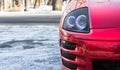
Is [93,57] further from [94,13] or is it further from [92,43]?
[94,13]

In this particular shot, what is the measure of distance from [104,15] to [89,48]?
1.15 ft

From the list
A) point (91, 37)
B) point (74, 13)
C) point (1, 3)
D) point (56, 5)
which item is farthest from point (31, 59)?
point (1, 3)

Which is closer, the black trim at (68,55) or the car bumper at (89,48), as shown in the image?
the car bumper at (89,48)

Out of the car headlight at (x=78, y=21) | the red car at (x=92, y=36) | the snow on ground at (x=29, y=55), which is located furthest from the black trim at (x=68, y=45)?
the snow on ground at (x=29, y=55)

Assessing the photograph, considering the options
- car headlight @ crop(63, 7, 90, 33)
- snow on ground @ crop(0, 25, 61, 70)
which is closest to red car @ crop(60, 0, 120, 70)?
car headlight @ crop(63, 7, 90, 33)

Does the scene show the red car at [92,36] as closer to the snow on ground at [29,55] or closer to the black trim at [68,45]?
the black trim at [68,45]

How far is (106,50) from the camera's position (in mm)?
2553

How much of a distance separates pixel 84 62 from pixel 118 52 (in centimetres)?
28

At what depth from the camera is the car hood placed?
2705 mm

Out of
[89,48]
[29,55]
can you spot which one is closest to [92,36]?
[89,48]

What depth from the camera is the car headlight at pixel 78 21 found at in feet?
9.21

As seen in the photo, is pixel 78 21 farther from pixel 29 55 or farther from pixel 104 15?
pixel 29 55

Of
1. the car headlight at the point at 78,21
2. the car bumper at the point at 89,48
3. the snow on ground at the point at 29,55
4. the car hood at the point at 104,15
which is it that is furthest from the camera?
the snow on ground at the point at 29,55

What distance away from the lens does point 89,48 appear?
2.61 meters
